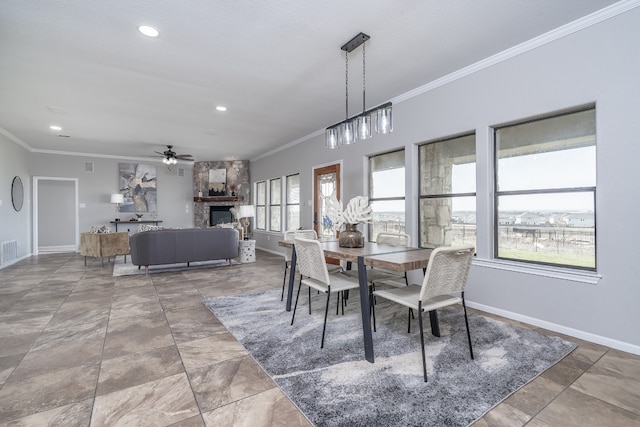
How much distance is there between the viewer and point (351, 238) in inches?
113

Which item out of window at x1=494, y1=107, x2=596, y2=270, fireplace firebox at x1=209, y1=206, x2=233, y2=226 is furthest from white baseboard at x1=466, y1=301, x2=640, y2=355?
fireplace firebox at x1=209, y1=206, x2=233, y2=226

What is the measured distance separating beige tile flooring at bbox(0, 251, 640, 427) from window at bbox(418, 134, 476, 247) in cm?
154

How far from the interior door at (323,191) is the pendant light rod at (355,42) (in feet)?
8.89

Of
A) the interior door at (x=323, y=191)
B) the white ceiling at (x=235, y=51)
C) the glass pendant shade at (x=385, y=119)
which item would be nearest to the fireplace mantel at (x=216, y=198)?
the interior door at (x=323, y=191)

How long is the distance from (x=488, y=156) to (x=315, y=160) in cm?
348

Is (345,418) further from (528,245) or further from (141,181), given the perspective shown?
(141,181)

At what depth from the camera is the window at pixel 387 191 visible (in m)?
4.37

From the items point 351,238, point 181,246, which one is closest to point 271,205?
point 181,246

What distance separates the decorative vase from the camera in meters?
2.86

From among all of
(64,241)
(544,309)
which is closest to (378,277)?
(544,309)

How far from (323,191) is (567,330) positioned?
419 cm

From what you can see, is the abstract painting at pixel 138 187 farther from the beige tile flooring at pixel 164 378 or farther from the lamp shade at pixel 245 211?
the beige tile flooring at pixel 164 378

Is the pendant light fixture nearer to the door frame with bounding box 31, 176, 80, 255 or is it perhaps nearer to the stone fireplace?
the stone fireplace

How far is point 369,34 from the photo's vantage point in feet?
8.59
